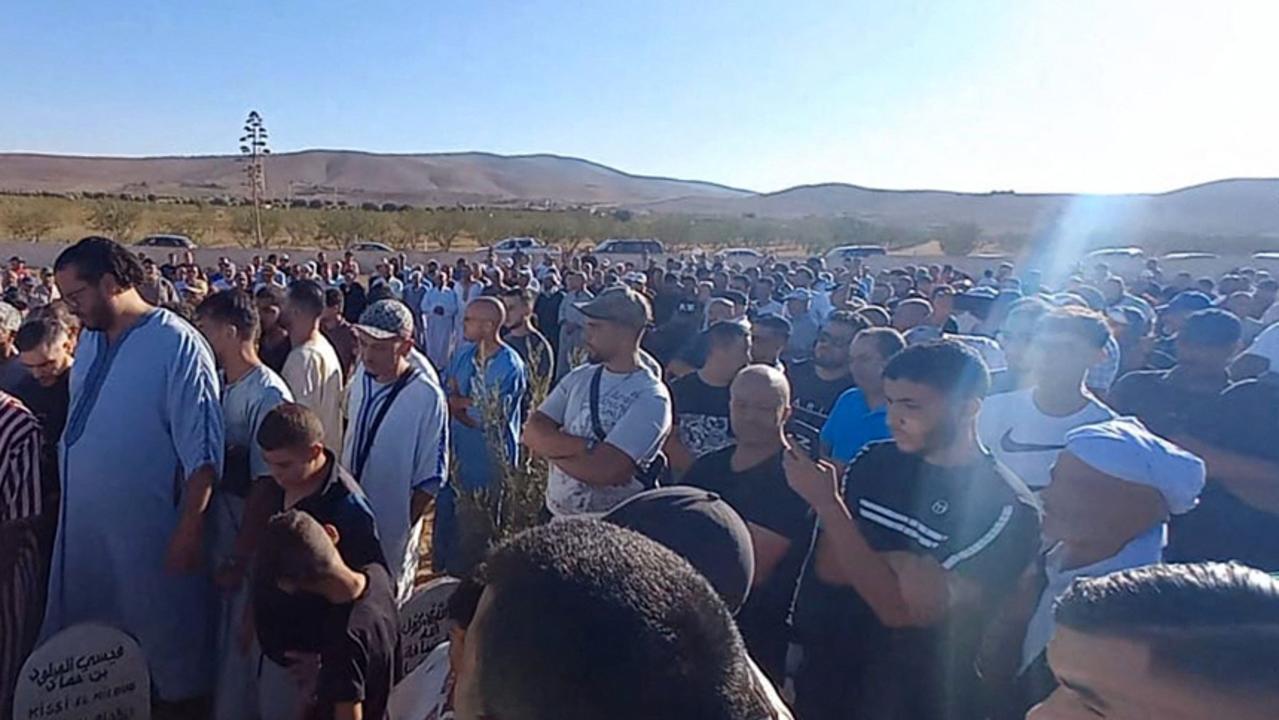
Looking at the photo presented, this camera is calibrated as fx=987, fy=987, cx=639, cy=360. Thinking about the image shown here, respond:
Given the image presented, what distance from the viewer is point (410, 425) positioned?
409 cm

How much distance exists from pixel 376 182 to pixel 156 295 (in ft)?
409

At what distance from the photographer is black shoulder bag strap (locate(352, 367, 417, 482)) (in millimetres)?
4113

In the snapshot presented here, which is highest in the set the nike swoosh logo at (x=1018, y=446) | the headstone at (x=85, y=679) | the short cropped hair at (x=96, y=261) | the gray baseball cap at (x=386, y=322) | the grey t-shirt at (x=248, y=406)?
the short cropped hair at (x=96, y=261)

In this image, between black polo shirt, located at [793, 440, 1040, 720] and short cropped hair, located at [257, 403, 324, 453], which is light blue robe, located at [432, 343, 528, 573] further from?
black polo shirt, located at [793, 440, 1040, 720]

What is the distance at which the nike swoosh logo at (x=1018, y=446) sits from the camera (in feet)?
11.5

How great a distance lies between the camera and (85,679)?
3.32 meters

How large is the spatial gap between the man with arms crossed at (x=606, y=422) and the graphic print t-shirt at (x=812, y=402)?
73.9 inches

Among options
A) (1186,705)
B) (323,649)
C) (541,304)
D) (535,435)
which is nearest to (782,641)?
(535,435)

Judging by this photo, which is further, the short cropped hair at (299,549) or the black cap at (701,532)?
the short cropped hair at (299,549)

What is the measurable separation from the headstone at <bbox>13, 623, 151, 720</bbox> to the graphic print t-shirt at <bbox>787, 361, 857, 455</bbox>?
10.9ft

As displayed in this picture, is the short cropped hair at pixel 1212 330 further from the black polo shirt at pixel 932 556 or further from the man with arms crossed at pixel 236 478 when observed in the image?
the man with arms crossed at pixel 236 478

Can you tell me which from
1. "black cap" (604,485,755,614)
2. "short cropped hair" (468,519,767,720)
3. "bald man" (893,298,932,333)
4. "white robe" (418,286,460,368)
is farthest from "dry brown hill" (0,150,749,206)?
"short cropped hair" (468,519,767,720)

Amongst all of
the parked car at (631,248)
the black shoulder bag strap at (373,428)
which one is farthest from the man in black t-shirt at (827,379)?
the parked car at (631,248)

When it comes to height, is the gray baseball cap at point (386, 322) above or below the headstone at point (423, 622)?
above
